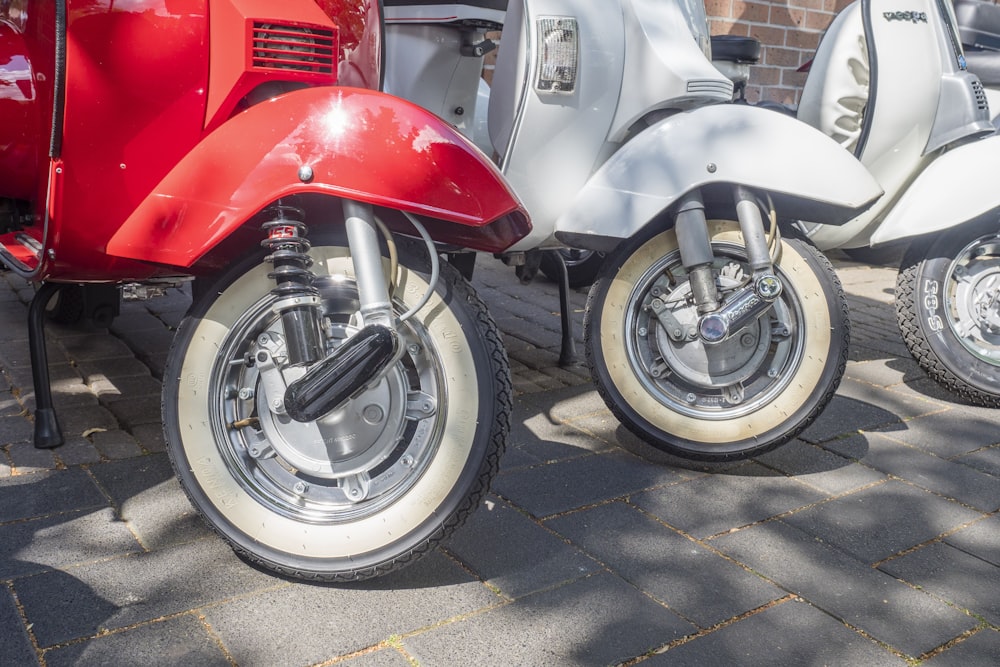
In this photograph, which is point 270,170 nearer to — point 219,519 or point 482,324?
point 482,324

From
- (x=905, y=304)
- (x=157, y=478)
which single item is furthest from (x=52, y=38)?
(x=905, y=304)

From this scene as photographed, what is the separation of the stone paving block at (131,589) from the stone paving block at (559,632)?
1.44 feet

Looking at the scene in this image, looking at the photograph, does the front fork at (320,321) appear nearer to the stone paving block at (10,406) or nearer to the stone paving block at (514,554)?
the stone paving block at (514,554)

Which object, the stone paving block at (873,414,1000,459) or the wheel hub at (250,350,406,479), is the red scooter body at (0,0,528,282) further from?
the stone paving block at (873,414,1000,459)

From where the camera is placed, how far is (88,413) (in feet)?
9.86

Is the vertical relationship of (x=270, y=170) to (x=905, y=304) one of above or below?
above

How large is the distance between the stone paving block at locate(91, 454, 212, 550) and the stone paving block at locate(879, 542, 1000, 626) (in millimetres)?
1590

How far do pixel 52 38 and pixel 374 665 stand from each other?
151cm

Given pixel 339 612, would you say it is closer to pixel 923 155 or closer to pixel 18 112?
pixel 18 112

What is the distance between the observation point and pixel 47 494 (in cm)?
242

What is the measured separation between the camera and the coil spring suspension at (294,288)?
1858 mm

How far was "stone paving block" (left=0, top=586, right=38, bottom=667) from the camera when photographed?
1.72m

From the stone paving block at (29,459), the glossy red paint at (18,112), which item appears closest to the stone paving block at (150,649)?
the stone paving block at (29,459)

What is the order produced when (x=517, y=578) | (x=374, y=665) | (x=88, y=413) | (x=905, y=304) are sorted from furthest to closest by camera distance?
(x=905, y=304) → (x=88, y=413) → (x=517, y=578) → (x=374, y=665)
